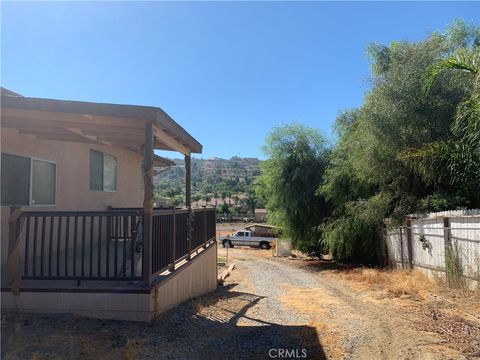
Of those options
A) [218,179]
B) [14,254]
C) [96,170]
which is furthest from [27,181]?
[218,179]

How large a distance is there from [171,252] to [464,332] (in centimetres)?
476

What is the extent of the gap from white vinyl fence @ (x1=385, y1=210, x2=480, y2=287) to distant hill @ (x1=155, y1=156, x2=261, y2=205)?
56764 millimetres

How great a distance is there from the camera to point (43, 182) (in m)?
8.95

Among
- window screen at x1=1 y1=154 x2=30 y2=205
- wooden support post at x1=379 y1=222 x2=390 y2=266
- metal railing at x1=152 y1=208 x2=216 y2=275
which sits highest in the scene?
window screen at x1=1 y1=154 x2=30 y2=205

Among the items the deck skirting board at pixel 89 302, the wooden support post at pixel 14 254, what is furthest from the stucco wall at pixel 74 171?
the deck skirting board at pixel 89 302

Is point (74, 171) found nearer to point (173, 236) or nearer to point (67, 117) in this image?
point (173, 236)

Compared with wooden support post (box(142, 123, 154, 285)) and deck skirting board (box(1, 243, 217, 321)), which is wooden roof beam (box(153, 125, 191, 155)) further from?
deck skirting board (box(1, 243, 217, 321))

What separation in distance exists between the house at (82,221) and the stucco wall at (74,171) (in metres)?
0.02

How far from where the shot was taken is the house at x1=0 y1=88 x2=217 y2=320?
20.5 ft

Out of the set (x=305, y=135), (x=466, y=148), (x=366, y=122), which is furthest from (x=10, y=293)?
(x=305, y=135)

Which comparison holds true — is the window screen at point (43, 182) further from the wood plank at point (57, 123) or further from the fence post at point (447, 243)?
the fence post at point (447, 243)

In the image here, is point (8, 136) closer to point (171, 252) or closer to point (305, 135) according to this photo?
point (171, 252)

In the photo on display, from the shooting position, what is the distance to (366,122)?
1517cm

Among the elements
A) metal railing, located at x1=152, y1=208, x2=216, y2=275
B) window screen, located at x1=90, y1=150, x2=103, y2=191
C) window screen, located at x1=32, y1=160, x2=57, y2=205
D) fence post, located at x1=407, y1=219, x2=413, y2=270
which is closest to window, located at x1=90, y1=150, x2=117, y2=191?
window screen, located at x1=90, y1=150, x2=103, y2=191
